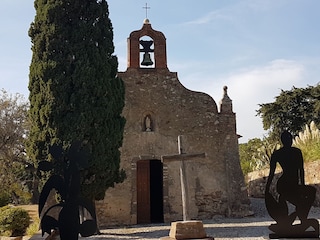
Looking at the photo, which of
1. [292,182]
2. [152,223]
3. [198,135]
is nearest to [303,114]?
[198,135]

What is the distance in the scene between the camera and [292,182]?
626 centimetres

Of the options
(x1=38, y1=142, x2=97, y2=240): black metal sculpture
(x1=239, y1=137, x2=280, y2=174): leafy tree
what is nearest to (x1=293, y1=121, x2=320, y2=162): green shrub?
(x1=239, y1=137, x2=280, y2=174): leafy tree

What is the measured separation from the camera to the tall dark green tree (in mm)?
11312

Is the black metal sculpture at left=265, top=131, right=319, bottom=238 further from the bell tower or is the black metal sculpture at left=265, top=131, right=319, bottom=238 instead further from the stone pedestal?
the bell tower

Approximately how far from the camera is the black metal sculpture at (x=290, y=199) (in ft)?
19.9

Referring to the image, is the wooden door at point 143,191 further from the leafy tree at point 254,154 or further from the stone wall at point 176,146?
the leafy tree at point 254,154

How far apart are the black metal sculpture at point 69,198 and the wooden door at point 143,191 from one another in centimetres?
972

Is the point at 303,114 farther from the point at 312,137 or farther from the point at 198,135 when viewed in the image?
the point at 198,135

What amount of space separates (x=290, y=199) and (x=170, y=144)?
354 inches

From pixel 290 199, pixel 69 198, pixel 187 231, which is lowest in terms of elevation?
pixel 187 231

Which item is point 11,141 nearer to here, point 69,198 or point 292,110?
point 69,198

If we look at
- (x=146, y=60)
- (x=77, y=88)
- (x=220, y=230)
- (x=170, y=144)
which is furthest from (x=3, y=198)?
(x=220, y=230)

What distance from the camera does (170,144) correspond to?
15062mm

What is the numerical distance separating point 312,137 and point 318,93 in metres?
14.7
